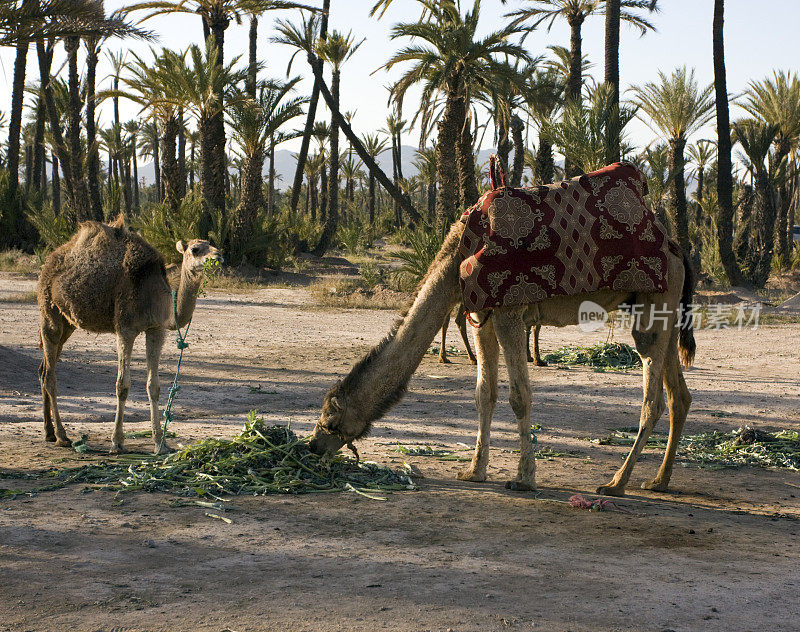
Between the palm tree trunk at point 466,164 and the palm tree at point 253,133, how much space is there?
21.0ft

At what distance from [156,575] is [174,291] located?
10.3 feet

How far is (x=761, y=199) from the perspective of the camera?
27.7 metres

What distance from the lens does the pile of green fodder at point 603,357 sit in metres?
12.4

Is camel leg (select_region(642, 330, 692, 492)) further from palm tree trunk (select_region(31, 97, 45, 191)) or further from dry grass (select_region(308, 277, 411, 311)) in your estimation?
palm tree trunk (select_region(31, 97, 45, 191))

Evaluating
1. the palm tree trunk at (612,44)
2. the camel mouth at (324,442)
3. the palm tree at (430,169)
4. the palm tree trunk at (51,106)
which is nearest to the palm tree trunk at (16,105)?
the palm tree trunk at (51,106)

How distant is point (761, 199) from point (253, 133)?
55.2ft

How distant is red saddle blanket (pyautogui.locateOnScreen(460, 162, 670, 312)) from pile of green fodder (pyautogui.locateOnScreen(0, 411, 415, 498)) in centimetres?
154

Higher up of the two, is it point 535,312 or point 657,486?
point 535,312

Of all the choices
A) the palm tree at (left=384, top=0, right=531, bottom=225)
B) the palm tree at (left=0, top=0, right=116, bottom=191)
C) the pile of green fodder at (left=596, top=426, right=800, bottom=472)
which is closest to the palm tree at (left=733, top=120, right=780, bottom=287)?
the palm tree at (left=384, top=0, right=531, bottom=225)

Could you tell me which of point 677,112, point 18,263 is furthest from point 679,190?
point 18,263

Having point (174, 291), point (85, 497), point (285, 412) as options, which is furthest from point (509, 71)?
point (85, 497)

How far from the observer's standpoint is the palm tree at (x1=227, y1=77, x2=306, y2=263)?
964 inches

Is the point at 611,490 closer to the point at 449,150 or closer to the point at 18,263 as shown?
the point at 449,150

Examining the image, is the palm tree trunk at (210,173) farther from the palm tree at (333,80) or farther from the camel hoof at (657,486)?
the camel hoof at (657,486)
